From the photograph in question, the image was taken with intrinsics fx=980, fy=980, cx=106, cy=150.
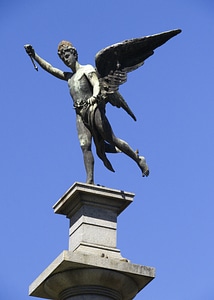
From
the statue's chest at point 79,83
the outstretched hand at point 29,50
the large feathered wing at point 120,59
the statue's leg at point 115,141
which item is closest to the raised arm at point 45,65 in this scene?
the outstretched hand at point 29,50

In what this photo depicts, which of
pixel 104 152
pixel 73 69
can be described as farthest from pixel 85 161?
pixel 73 69

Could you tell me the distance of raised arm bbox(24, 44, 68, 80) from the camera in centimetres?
2294

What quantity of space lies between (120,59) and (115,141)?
1969 millimetres

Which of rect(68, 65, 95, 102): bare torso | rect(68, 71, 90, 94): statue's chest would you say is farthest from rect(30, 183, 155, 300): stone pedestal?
rect(68, 71, 90, 94): statue's chest

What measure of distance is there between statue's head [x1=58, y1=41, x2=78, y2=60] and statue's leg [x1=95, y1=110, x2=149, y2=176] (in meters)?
1.82

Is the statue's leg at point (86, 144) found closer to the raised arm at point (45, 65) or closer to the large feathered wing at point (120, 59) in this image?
the large feathered wing at point (120, 59)

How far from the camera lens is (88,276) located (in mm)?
19875

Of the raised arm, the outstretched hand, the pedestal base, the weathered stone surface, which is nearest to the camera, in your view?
the pedestal base

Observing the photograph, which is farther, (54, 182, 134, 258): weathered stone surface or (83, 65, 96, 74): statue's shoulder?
(83, 65, 96, 74): statue's shoulder

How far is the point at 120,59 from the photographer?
22.5 meters

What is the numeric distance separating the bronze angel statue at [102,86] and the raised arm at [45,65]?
0.10 ft

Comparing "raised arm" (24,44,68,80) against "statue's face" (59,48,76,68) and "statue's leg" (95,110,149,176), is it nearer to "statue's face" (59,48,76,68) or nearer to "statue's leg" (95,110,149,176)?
"statue's face" (59,48,76,68)

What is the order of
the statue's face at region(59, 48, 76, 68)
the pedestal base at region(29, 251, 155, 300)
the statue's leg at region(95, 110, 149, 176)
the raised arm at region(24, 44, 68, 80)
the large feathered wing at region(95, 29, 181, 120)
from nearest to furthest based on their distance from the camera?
the pedestal base at region(29, 251, 155, 300) → the statue's leg at region(95, 110, 149, 176) → the large feathered wing at region(95, 29, 181, 120) → the statue's face at region(59, 48, 76, 68) → the raised arm at region(24, 44, 68, 80)

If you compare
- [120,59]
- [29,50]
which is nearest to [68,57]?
[29,50]
